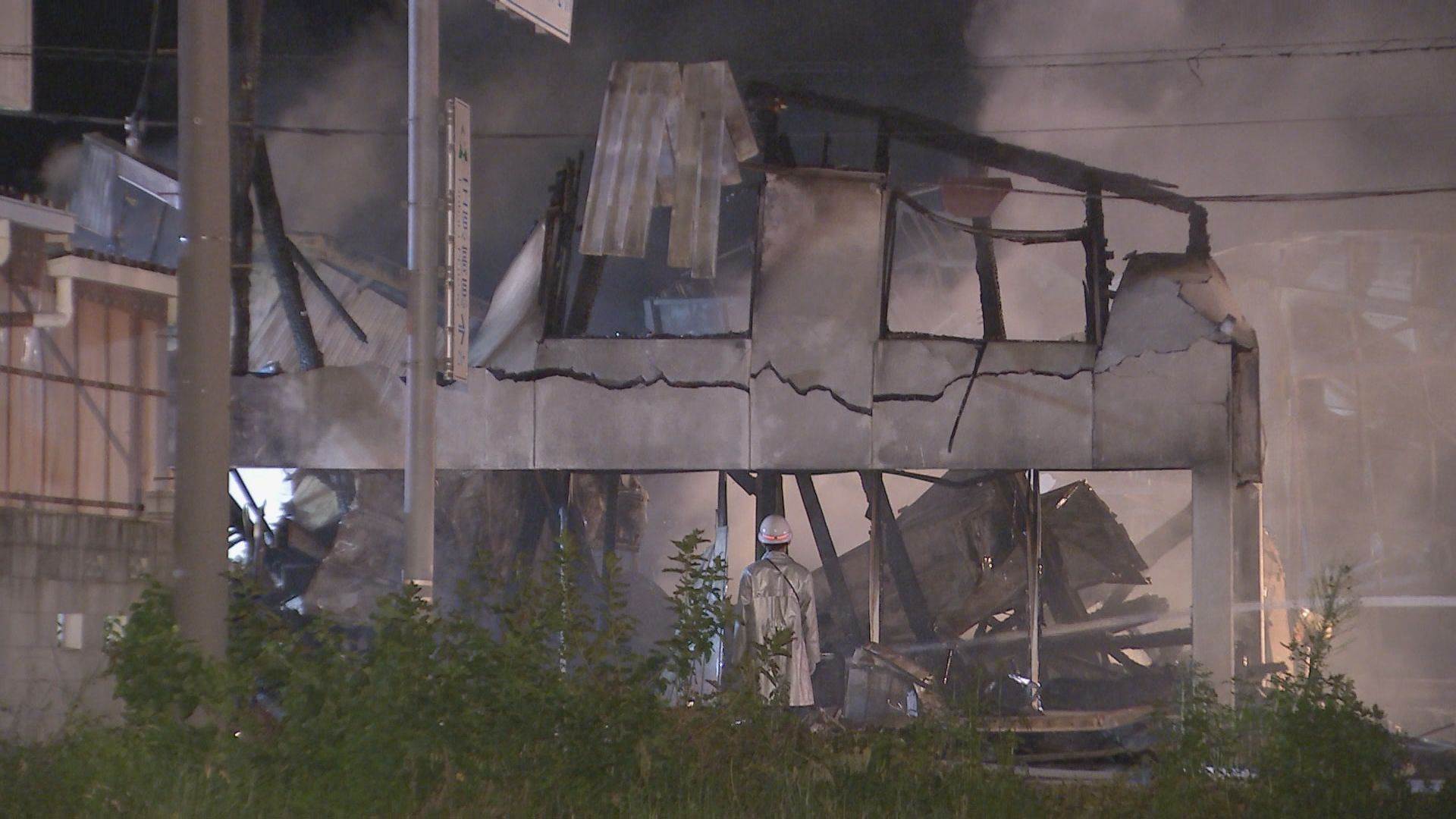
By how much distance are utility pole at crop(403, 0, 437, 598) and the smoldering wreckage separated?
14.2 feet

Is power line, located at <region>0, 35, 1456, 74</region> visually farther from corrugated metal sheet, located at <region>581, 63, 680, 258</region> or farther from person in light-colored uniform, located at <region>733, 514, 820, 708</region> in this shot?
person in light-colored uniform, located at <region>733, 514, 820, 708</region>

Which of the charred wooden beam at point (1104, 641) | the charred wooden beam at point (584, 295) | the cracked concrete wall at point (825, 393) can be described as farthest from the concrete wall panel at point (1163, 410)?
the charred wooden beam at point (584, 295)

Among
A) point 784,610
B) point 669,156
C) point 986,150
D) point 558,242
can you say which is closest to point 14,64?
point 558,242

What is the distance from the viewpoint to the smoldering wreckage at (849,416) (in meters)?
13.9

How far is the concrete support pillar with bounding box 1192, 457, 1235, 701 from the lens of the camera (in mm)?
13594

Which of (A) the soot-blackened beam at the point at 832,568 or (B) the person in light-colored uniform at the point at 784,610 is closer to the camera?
(B) the person in light-colored uniform at the point at 784,610

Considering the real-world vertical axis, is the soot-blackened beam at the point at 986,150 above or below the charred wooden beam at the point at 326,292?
above

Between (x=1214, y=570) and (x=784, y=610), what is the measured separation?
5.35 m

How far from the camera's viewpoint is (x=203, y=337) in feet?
21.3

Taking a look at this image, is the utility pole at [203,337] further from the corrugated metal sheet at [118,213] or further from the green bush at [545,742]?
the corrugated metal sheet at [118,213]

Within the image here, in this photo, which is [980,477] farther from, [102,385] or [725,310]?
[102,385]

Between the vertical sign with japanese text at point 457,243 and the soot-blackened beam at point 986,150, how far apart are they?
684 cm

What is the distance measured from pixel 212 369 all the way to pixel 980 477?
448 inches

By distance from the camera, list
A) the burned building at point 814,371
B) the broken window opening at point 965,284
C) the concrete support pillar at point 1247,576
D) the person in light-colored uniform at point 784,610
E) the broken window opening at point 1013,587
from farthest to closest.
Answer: the broken window opening at point 965,284, the broken window opening at point 1013,587, the burned building at point 814,371, the concrete support pillar at point 1247,576, the person in light-colored uniform at point 784,610
